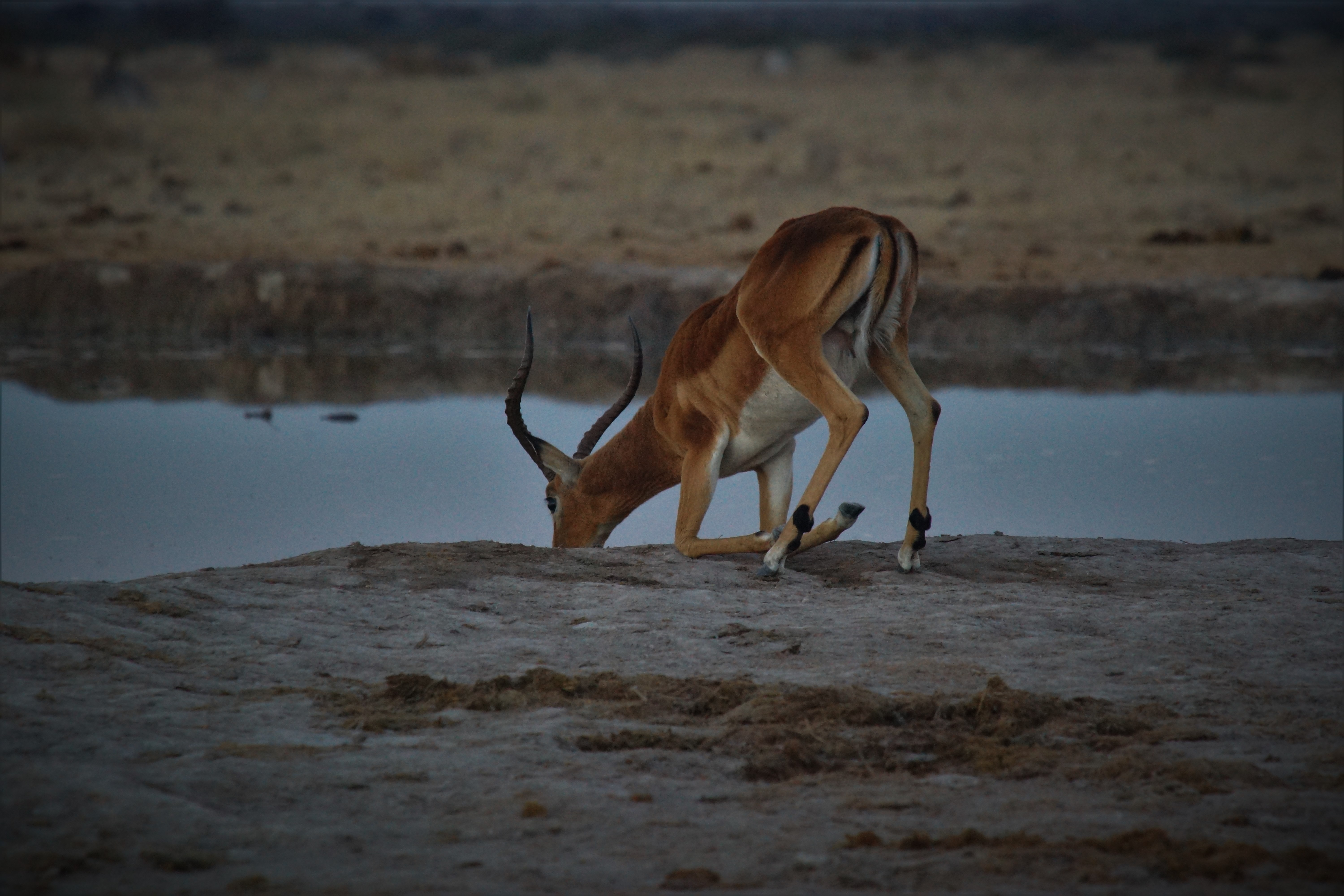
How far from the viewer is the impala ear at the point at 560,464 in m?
7.50

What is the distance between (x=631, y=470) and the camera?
7.36m

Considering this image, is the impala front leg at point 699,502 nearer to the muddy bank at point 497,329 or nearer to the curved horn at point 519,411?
the curved horn at point 519,411

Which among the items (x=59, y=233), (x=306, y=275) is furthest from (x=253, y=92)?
(x=306, y=275)

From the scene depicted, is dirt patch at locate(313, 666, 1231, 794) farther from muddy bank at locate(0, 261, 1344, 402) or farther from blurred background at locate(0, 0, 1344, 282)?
blurred background at locate(0, 0, 1344, 282)

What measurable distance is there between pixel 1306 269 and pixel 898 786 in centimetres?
1326

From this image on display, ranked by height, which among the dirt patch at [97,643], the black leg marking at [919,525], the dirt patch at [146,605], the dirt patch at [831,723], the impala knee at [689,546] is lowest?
the dirt patch at [831,723]

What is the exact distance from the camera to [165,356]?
46.6 ft

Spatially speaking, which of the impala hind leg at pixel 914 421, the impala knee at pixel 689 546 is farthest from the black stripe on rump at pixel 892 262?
the impala knee at pixel 689 546

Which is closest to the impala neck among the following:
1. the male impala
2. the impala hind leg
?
the male impala

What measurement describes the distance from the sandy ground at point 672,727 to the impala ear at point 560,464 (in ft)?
2.89

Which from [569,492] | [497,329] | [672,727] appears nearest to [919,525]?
[569,492]

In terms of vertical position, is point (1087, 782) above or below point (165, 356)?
below

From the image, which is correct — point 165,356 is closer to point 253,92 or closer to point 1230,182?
point 1230,182

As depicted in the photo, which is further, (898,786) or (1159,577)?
(1159,577)
